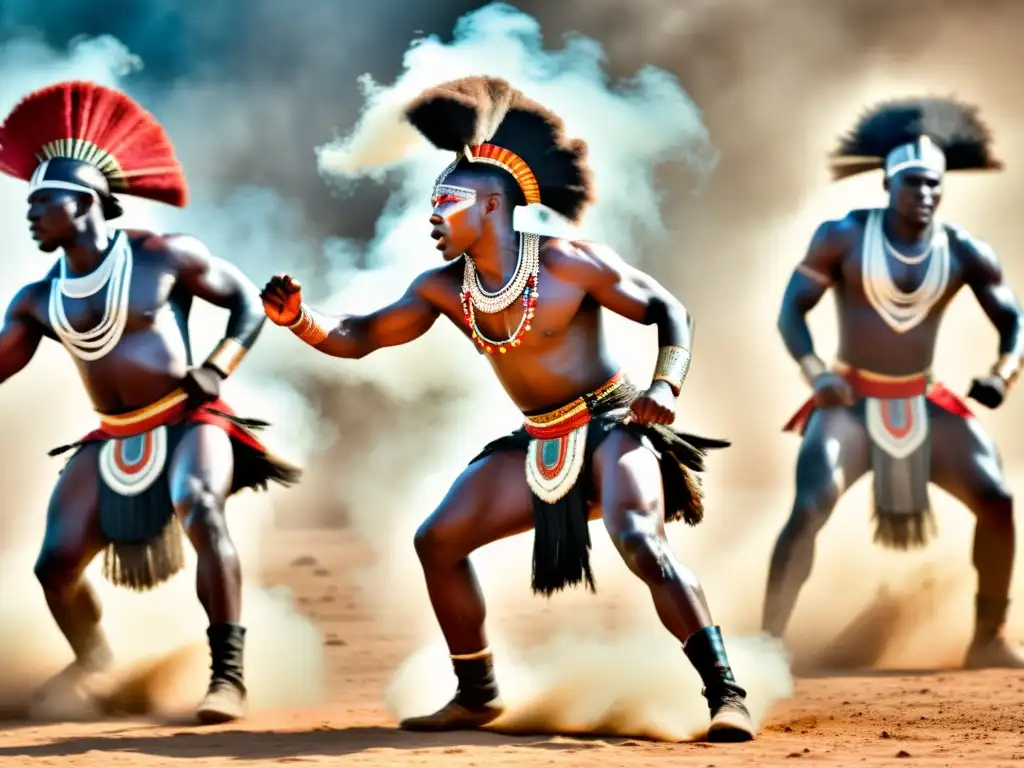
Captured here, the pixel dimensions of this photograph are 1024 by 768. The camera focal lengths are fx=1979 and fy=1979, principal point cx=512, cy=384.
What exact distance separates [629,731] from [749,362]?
5.47 metres

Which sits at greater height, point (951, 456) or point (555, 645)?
point (951, 456)

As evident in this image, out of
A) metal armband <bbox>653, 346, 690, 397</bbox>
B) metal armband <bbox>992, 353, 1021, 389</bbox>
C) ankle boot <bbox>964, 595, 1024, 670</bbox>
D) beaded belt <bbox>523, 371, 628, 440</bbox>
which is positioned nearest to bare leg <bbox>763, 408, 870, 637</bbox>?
metal armband <bbox>992, 353, 1021, 389</bbox>

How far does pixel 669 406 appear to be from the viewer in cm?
613

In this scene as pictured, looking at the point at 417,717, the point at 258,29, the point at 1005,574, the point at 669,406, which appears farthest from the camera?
the point at 258,29

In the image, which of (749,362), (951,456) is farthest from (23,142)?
(749,362)

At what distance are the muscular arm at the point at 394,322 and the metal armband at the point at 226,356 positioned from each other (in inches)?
27.2

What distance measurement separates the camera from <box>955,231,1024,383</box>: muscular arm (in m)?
8.21

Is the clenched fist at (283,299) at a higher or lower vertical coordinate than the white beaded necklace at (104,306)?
lower

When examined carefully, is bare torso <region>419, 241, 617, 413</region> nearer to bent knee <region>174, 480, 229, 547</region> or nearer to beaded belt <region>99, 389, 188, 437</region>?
bent knee <region>174, 480, 229, 547</region>

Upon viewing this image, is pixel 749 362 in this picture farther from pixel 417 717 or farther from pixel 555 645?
pixel 417 717

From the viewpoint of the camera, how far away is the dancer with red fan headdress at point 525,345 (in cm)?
640

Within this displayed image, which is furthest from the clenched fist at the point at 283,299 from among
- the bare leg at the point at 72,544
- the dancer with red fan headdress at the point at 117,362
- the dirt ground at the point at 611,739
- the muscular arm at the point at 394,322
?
the dirt ground at the point at 611,739

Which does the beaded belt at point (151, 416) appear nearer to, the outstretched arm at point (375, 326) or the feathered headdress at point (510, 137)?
the outstretched arm at point (375, 326)

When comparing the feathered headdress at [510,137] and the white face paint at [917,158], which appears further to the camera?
the white face paint at [917,158]
